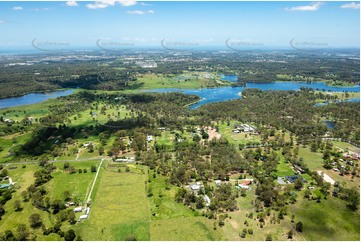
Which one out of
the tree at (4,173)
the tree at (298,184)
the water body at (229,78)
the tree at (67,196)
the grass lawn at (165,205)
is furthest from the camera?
the water body at (229,78)

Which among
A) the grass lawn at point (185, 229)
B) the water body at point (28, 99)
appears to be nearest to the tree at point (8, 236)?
the grass lawn at point (185, 229)

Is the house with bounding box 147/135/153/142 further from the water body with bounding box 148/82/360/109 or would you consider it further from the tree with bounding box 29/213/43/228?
the water body with bounding box 148/82/360/109

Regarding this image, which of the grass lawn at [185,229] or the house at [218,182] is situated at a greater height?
the house at [218,182]

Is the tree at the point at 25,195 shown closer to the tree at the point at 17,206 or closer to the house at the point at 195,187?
the tree at the point at 17,206

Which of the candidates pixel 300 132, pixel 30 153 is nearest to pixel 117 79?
pixel 30 153

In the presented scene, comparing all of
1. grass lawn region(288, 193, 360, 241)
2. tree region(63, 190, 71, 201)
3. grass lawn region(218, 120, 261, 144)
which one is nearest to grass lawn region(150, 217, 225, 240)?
grass lawn region(288, 193, 360, 241)

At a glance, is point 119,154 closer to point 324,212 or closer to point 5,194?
point 5,194
